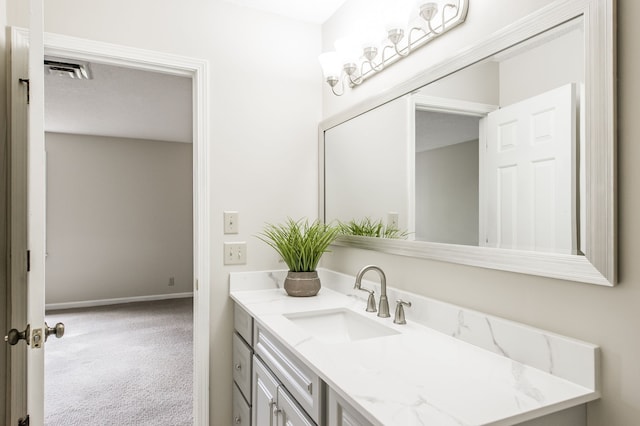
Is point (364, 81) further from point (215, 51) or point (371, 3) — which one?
point (215, 51)

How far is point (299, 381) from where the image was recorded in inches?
47.4

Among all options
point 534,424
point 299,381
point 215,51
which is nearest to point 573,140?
point 534,424

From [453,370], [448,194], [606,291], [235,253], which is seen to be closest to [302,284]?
[235,253]

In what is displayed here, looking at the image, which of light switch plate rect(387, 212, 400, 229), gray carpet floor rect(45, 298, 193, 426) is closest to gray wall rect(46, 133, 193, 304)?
gray carpet floor rect(45, 298, 193, 426)

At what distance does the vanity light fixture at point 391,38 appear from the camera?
1.37m

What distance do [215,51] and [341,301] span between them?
141 cm

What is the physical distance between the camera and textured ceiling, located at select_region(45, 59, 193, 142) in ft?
10.5

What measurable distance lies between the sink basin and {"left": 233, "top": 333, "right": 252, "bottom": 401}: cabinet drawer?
0.31 meters

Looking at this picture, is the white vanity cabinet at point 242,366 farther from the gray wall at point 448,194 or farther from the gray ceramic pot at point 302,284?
the gray wall at point 448,194

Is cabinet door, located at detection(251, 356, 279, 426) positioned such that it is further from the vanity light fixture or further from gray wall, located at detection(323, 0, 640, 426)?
the vanity light fixture

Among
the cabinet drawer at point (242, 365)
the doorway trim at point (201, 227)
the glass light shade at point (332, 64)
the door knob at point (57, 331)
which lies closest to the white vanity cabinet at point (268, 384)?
the cabinet drawer at point (242, 365)

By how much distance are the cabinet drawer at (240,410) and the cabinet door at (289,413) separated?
1.51ft

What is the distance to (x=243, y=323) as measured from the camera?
184 cm

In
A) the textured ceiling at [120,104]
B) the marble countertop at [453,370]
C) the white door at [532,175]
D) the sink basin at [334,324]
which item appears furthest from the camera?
the textured ceiling at [120,104]
